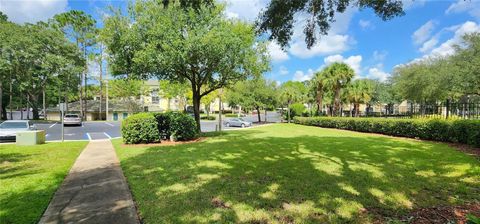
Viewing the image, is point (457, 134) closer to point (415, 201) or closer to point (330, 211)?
→ point (415, 201)

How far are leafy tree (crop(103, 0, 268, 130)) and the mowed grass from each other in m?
5.93

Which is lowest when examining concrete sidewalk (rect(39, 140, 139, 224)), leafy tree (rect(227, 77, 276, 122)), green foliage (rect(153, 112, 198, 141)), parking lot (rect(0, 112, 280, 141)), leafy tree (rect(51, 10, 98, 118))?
parking lot (rect(0, 112, 280, 141))

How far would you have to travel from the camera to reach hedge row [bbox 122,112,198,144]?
12969mm

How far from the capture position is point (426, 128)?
1355 cm

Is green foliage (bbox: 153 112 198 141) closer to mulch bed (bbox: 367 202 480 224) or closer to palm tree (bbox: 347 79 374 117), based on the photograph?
mulch bed (bbox: 367 202 480 224)

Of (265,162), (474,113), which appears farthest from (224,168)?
(474,113)

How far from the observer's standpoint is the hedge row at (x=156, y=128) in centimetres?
1297

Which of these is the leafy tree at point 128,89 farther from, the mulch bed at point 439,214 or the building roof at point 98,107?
the mulch bed at point 439,214

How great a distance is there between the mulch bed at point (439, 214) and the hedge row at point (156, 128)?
1092 cm

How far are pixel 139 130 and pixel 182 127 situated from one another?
6.81 ft

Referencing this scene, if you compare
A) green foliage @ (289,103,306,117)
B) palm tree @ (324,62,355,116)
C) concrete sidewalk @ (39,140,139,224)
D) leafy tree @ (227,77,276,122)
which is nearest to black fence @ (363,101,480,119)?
palm tree @ (324,62,355,116)

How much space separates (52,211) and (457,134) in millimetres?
14378

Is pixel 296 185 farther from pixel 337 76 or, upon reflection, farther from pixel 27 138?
pixel 337 76

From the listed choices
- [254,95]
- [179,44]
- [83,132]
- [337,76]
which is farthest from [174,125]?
[254,95]
